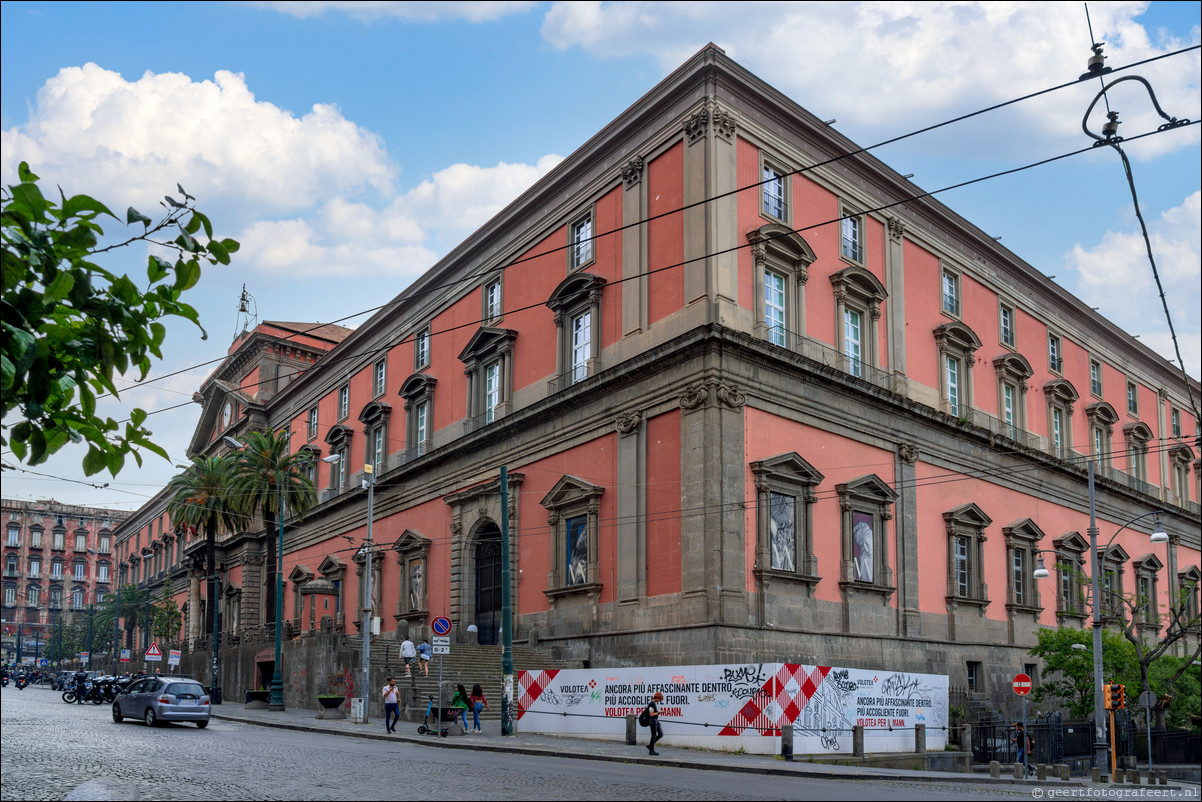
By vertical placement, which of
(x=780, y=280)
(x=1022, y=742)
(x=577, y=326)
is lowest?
(x=1022, y=742)

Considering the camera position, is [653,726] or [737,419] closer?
[653,726]

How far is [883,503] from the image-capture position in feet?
116

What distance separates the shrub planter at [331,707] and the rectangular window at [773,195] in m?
20.1

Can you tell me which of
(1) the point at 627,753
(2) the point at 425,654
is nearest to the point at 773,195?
(2) the point at 425,654

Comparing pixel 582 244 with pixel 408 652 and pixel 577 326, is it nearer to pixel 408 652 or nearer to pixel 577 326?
pixel 577 326

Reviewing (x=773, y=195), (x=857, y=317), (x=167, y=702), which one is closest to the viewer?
(x=167, y=702)

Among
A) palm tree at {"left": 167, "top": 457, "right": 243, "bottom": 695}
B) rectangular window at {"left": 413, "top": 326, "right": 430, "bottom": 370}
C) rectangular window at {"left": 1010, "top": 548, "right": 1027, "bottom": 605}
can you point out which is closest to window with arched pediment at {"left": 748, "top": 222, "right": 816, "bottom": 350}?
rectangular window at {"left": 1010, "top": 548, "right": 1027, "bottom": 605}

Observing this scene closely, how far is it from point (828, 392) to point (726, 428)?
17.3 feet

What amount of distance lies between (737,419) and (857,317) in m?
8.61

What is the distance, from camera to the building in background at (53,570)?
100938mm

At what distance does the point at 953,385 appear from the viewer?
Result: 135 ft

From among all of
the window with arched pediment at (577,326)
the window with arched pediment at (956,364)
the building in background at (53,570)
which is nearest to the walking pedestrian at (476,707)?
the window with arched pediment at (577,326)

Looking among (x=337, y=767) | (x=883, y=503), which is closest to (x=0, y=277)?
(x=337, y=767)

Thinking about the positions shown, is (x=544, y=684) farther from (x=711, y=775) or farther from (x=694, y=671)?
(x=711, y=775)
